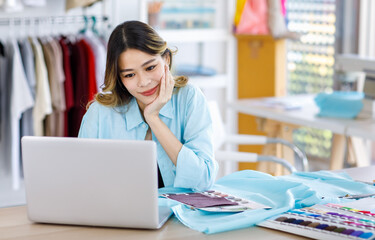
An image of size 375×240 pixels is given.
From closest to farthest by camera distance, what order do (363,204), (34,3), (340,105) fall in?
(363,204) < (340,105) < (34,3)

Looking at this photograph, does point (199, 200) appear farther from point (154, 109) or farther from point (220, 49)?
point (220, 49)

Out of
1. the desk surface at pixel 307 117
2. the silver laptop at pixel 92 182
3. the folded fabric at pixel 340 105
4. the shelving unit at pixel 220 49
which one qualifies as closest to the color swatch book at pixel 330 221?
the silver laptop at pixel 92 182

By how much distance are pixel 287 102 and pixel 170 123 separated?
182 centimetres

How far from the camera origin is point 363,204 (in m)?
1.79

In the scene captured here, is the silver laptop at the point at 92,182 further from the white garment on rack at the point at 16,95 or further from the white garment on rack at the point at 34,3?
the white garment on rack at the point at 34,3

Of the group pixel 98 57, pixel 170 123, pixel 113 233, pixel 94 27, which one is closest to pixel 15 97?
pixel 98 57

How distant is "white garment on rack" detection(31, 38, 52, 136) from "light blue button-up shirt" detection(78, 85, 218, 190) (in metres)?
1.56

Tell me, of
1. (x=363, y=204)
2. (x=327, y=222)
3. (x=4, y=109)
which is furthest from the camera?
(x=4, y=109)

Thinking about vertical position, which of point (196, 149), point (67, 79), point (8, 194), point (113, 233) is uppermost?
point (67, 79)

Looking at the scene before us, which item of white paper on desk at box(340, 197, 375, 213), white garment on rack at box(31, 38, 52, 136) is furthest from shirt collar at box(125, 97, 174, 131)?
white garment on rack at box(31, 38, 52, 136)

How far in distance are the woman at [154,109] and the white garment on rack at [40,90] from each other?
1.55 metres

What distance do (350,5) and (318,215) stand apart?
139 inches

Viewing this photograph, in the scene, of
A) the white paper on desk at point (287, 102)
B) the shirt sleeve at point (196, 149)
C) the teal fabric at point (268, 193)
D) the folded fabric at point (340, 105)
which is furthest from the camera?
the white paper on desk at point (287, 102)

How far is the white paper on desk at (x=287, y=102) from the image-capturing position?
3729 mm
